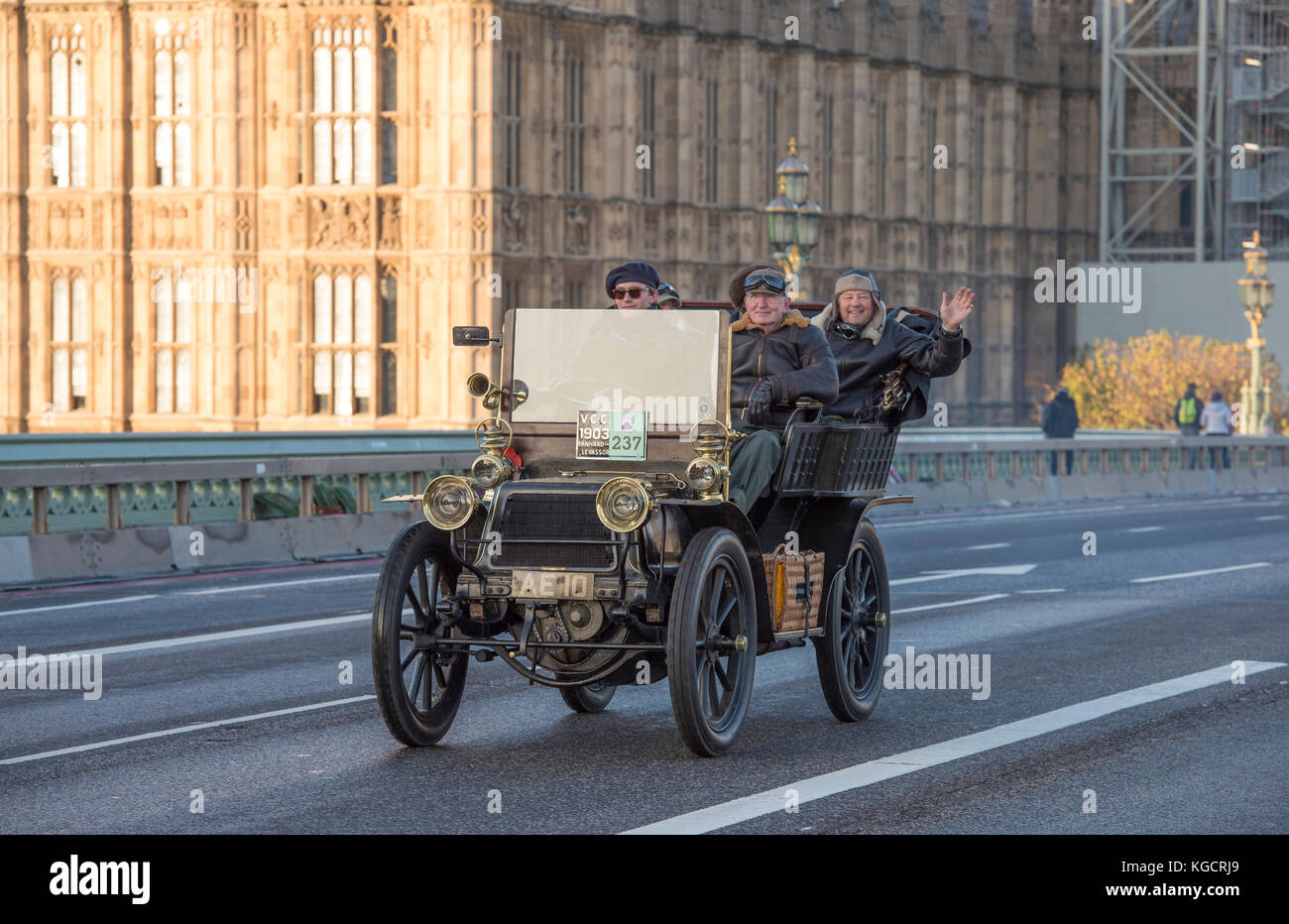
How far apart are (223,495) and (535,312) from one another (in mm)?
11939

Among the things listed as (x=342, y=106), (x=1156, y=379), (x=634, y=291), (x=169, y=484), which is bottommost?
(x=169, y=484)

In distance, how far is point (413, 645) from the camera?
422 inches

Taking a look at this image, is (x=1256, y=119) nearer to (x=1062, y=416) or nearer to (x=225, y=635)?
(x=1062, y=416)

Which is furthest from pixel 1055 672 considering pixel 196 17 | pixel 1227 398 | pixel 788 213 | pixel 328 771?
pixel 1227 398

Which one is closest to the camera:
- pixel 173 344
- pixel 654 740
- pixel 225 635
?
pixel 654 740

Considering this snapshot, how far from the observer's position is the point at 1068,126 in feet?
223

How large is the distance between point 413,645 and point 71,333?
122 ft

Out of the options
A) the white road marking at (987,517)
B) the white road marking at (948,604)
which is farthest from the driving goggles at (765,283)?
the white road marking at (987,517)

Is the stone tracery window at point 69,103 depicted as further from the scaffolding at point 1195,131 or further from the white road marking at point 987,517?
the scaffolding at point 1195,131

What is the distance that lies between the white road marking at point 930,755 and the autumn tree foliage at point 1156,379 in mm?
45027

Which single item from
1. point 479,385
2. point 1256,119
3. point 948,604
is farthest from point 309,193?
point 479,385
